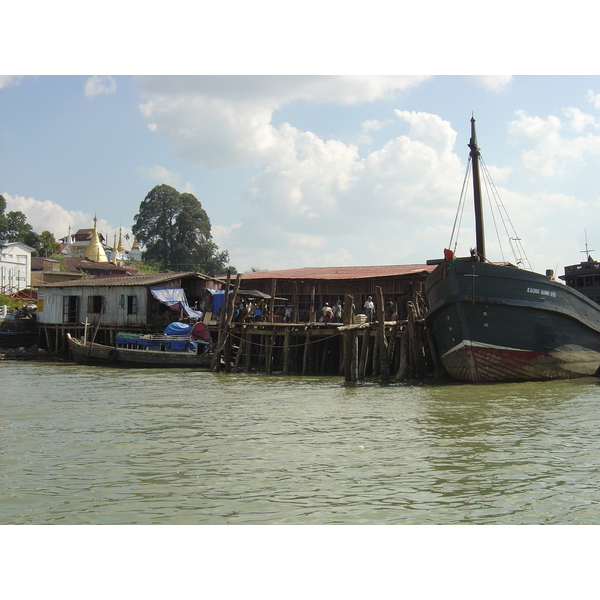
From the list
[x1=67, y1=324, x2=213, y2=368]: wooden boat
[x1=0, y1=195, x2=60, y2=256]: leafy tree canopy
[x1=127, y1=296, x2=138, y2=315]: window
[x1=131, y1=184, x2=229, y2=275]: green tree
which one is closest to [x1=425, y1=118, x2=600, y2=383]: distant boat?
[x1=67, y1=324, x2=213, y2=368]: wooden boat

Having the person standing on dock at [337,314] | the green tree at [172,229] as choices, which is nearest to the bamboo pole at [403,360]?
the person standing on dock at [337,314]

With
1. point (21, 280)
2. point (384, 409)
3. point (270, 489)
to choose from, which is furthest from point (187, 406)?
point (21, 280)

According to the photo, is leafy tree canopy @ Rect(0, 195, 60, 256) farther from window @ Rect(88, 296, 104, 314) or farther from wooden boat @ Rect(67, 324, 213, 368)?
wooden boat @ Rect(67, 324, 213, 368)

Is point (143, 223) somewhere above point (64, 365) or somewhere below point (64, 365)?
above

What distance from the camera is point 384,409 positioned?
12469 millimetres

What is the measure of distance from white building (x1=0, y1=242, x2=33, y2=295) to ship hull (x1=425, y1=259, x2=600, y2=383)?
144ft

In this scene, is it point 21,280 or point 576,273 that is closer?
point 576,273

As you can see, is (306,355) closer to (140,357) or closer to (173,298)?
(140,357)

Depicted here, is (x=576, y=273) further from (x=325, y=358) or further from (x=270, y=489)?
(x=270, y=489)

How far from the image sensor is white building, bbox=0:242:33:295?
2079 inches

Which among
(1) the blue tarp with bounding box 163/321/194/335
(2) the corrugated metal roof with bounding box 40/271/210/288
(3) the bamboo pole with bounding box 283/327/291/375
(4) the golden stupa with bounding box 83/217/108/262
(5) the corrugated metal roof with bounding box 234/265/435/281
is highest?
(4) the golden stupa with bounding box 83/217/108/262

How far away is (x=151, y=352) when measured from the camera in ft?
82.8

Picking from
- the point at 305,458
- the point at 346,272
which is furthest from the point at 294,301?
the point at 305,458

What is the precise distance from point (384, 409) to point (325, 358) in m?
9.50
